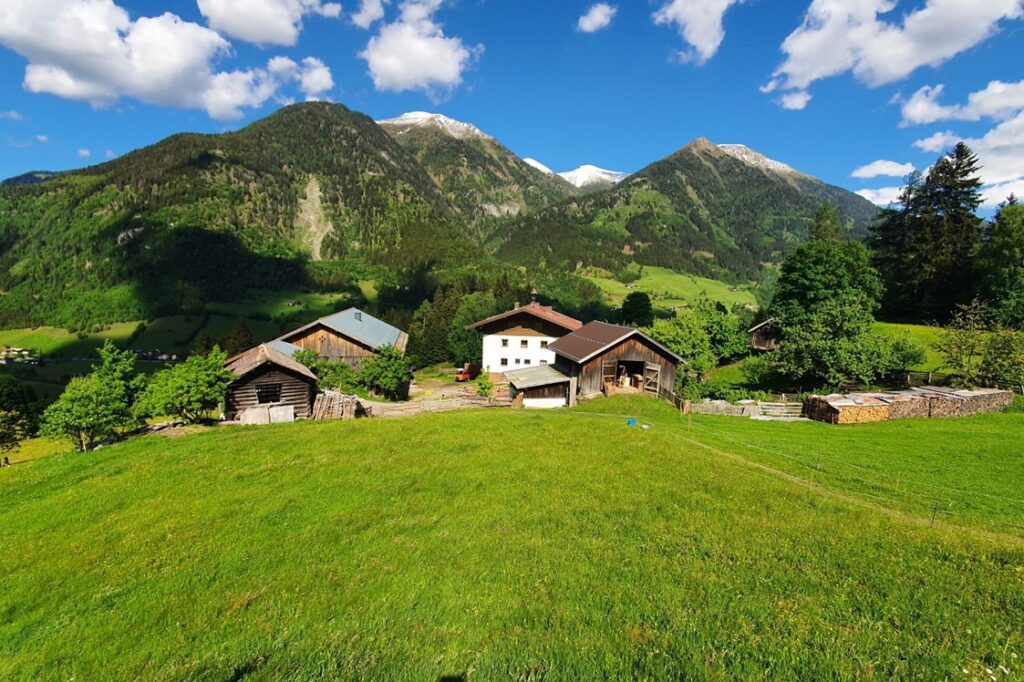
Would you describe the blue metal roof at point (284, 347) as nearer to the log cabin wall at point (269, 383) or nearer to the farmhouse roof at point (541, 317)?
the log cabin wall at point (269, 383)

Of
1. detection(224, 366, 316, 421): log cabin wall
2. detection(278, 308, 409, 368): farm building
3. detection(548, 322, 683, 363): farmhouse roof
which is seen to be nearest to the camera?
detection(224, 366, 316, 421): log cabin wall

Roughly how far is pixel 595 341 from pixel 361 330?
35775 mm

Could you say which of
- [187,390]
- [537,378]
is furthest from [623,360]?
[187,390]

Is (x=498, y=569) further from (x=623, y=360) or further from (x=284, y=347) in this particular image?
(x=284, y=347)

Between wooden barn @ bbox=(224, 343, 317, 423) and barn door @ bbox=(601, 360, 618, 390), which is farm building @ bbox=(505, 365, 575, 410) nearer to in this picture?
barn door @ bbox=(601, 360, 618, 390)

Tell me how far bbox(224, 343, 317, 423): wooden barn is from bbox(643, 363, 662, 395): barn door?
28.7 meters

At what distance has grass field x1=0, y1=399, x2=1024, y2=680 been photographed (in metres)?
7.30

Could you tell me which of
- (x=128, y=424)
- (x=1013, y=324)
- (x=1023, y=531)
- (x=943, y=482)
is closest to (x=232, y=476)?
(x=128, y=424)

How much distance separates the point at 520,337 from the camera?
2456 inches

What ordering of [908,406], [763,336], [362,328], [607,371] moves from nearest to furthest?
[908,406], [607,371], [362,328], [763,336]

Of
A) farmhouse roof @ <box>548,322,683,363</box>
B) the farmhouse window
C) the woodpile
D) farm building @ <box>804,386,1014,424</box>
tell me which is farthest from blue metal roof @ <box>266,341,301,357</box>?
farm building @ <box>804,386,1014,424</box>

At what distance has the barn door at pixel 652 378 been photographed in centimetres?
4100

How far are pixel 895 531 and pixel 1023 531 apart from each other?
14.2 ft

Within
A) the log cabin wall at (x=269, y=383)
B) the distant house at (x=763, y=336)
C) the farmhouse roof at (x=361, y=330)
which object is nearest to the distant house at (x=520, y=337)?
the farmhouse roof at (x=361, y=330)
